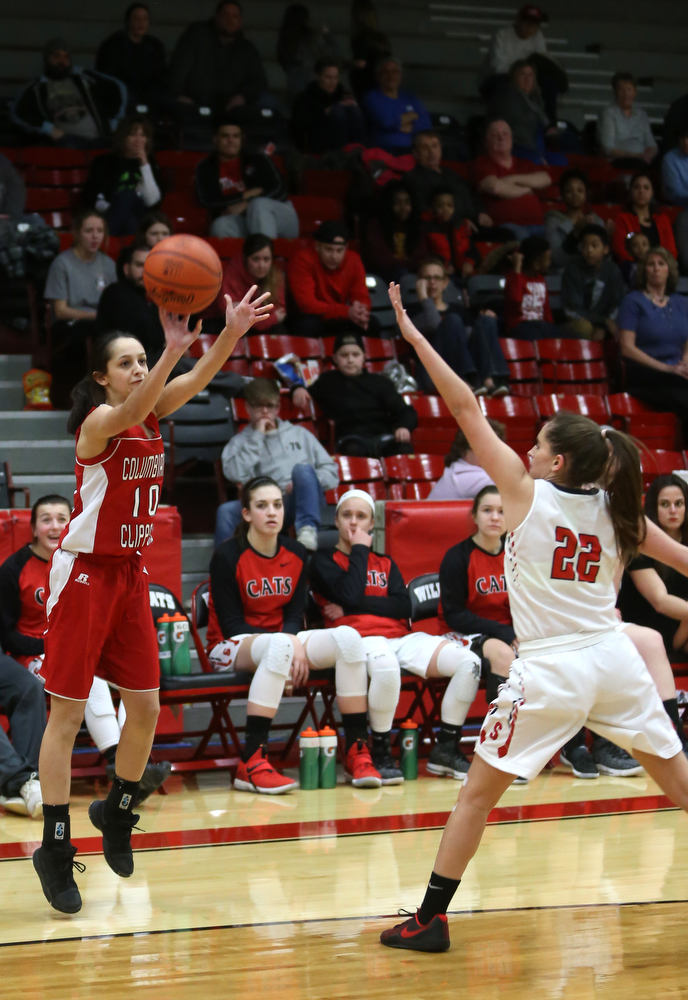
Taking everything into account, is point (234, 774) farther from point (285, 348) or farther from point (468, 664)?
point (285, 348)

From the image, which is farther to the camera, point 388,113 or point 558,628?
point 388,113

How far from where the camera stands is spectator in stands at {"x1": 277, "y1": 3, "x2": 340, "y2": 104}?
11641 mm

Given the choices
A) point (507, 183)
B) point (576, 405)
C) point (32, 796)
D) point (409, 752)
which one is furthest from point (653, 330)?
point (32, 796)

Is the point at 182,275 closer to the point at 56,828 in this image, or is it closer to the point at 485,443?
the point at 485,443

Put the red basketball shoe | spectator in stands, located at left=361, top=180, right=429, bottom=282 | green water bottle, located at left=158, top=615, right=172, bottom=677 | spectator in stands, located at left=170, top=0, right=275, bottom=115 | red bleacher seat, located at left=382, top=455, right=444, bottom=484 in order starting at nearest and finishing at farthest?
the red basketball shoe → green water bottle, located at left=158, top=615, right=172, bottom=677 → red bleacher seat, located at left=382, top=455, right=444, bottom=484 → spectator in stands, located at left=361, top=180, right=429, bottom=282 → spectator in stands, located at left=170, top=0, right=275, bottom=115

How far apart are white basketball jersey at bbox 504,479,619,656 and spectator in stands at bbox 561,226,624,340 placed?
736cm

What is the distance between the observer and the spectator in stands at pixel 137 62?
10.9m

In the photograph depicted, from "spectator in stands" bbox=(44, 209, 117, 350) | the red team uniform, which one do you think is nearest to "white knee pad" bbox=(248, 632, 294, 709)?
the red team uniform

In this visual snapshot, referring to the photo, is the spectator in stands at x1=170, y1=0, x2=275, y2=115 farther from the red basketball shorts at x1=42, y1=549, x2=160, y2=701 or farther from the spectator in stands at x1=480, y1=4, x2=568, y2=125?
the red basketball shorts at x1=42, y1=549, x2=160, y2=701

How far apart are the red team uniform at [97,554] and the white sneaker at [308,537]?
3.07 meters

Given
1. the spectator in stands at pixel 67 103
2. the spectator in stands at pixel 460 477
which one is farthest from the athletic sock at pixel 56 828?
the spectator in stands at pixel 67 103

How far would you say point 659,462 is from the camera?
8.72 meters

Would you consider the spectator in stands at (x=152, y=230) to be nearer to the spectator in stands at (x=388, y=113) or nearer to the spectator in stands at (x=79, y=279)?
the spectator in stands at (x=79, y=279)

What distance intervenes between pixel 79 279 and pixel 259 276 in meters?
1.30
